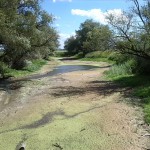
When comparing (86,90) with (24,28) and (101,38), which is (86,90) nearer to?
(101,38)

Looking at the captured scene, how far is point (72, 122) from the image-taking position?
13453mm

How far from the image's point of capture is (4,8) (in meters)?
→ 24.0

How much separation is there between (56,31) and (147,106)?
61.4 feet

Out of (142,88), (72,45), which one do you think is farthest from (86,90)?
(72,45)

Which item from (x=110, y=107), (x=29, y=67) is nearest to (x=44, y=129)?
(x=110, y=107)

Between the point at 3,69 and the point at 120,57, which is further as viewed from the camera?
the point at 120,57

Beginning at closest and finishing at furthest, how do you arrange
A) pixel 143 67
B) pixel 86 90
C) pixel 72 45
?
pixel 86 90 → pixel 143 67 → pixel 72 45

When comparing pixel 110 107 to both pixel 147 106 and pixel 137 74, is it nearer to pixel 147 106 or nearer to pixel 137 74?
pixel 147 106

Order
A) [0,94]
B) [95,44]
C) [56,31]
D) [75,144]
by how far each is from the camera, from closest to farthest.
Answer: [75,144] → [0,94] → [95,44] → [56,31]

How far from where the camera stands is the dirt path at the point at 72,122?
11.0 m

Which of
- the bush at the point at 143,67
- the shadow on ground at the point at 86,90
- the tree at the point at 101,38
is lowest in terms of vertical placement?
the shadow on ground at the point at 86,90

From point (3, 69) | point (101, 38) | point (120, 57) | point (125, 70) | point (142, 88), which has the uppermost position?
point (101, 38)

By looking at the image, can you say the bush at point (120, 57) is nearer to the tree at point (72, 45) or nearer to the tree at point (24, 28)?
the tree at point (24, 28)

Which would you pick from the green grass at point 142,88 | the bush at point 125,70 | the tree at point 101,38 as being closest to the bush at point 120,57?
the bush at point 125,70
